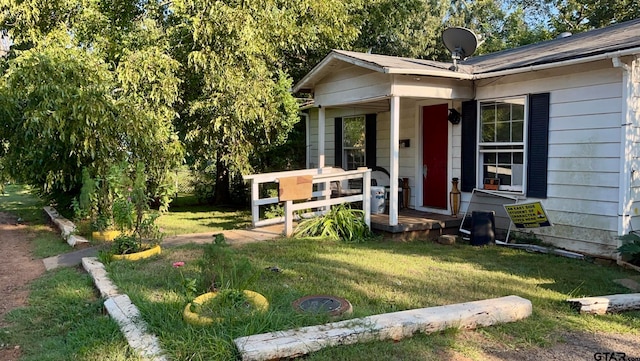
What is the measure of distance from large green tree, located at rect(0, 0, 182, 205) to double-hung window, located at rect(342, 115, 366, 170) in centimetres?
402

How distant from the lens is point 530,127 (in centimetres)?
718

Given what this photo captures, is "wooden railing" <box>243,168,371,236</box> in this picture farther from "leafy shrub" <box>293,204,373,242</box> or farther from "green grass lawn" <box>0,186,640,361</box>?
"green grass lawn" <box>0,186,640,361</box>

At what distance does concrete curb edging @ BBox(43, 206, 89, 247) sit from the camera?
23.4ft

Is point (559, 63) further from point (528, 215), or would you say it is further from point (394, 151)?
point (394, 151)

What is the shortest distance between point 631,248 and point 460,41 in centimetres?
460

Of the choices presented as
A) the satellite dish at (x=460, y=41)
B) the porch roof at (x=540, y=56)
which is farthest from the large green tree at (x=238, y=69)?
the satellite dish at (x=460, y=41)

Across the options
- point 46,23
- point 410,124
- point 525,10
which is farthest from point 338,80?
point 525,10

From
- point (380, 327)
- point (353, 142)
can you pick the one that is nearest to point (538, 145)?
point (353, 142)

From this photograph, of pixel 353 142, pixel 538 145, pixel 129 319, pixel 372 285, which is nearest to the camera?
pixel 129 319

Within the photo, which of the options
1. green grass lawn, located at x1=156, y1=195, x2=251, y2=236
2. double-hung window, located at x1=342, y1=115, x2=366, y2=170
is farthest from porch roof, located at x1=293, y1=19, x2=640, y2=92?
green grass lawn, located at x1=156, y1=195, x2=251, y2=236

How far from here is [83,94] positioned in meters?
7.58

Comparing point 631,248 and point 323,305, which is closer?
point 323,305

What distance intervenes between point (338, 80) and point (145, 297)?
237 inches

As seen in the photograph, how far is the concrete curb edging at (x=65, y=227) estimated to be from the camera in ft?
23.4
